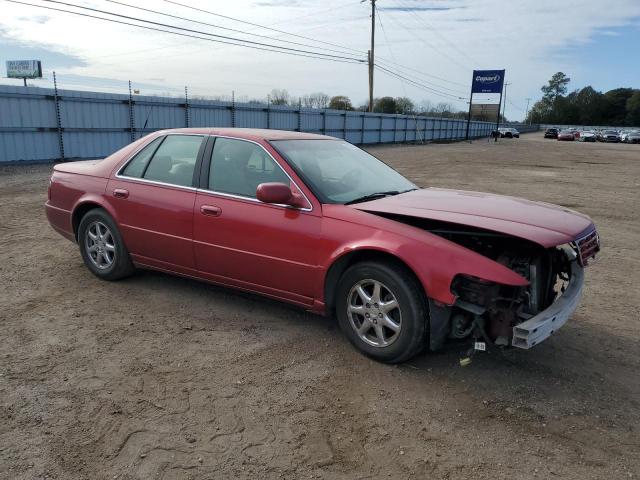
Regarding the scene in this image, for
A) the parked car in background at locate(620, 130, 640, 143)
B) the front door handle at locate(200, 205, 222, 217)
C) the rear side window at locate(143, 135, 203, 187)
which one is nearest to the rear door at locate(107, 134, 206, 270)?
the rear side window at locate(143, 135, 203, 187)

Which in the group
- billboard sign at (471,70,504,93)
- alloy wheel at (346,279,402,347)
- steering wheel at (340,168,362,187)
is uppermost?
billboard sign at (471,70,504,93)

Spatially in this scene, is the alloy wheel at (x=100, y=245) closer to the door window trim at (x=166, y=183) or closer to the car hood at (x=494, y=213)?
the door window trim at (x=166, y=183)

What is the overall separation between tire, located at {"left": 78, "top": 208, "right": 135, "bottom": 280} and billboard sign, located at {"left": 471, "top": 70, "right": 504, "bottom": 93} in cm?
6152

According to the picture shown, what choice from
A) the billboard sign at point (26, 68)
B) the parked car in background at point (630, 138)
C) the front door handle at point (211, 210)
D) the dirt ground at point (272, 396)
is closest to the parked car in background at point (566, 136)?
the parked car in background at point (630, 138)

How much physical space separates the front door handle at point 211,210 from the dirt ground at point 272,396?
2.89 feet

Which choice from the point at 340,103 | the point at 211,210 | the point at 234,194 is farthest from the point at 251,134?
the point at 340,103

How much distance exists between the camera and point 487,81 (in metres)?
60.6

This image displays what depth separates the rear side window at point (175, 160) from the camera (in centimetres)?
467

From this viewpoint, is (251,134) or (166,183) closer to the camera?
(251,134)

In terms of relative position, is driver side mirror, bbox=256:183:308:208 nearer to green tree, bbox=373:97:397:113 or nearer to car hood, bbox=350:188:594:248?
car hood, bbox=350:188:594:248

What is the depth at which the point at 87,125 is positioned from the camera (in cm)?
1761

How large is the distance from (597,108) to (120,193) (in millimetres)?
143125

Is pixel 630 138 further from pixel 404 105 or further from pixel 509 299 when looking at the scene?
pixel 509 299

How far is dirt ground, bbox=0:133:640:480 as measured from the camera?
2672 millimetres
